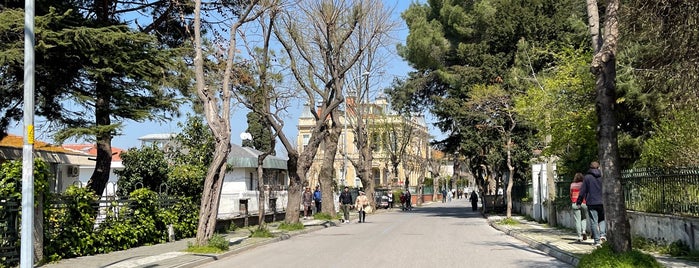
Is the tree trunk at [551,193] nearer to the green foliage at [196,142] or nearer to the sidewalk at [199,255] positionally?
the sidewalk at [199,255]

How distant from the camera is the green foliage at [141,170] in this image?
23969 mm

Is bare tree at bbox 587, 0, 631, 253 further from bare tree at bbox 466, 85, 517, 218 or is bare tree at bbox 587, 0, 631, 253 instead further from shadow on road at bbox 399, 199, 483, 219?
shadow on road at bbox 399, 199, 483, 219

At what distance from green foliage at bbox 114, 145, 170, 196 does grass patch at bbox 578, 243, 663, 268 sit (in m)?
16.7

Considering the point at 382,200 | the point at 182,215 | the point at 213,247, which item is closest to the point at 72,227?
the point at 213,247

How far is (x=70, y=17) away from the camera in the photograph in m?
17.8

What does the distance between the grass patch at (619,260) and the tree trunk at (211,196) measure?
32.9 ft

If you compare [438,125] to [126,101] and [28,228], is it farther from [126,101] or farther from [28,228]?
[28,228]

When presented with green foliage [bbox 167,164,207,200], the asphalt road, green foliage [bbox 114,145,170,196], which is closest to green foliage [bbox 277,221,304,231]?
the asphalt road

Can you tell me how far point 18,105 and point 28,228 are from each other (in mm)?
10225

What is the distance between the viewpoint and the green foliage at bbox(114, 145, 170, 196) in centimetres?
2397

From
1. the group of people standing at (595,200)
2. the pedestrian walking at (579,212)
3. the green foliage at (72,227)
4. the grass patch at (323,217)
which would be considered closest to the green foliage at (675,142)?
the pedestrian walking at (579,212)

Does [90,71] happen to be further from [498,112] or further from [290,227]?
[498,112]

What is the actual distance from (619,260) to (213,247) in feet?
33.7

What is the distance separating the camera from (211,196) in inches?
703
